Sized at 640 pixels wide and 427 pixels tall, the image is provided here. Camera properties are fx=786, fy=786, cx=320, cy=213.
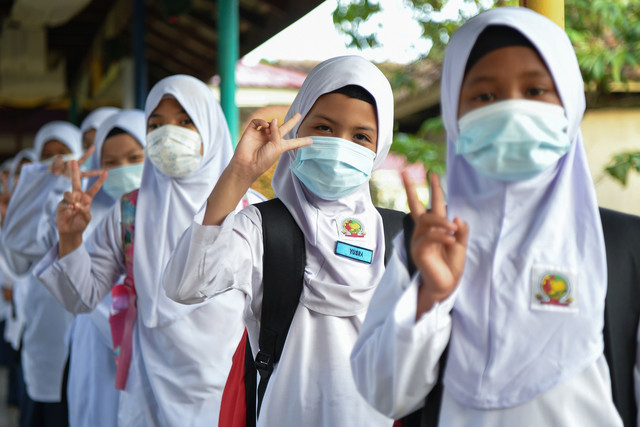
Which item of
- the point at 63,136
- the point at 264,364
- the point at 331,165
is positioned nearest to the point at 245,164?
the point at 331,165

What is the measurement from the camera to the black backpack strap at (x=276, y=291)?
2061 mm

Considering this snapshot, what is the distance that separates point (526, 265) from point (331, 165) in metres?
0.81

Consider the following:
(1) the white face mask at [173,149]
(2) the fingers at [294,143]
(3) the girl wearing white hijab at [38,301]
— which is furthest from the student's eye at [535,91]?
(3) the girl wearing white hijab at [38,301]

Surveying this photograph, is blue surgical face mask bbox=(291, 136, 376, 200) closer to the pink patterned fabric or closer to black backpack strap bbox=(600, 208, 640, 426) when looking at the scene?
black backpack strap bbox=(600, 208, 640, 426)

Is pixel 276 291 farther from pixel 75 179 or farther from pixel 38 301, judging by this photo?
pixel 38 301

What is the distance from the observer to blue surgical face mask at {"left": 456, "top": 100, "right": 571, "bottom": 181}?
1.45m

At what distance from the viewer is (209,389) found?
9.60 ft

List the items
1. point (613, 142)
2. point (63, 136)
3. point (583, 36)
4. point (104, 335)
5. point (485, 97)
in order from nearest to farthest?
1. point (485, 97)
2. point (104, 335)
3. point (583, 36)
4. point (63, 136)
5. point (613, 142)

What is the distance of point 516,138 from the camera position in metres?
1.45

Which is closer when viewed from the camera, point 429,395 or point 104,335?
point 429,395

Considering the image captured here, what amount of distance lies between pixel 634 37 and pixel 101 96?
672cm

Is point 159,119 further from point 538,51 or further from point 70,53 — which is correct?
point 70,53

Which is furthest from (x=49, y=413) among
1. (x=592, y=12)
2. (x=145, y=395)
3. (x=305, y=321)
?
(x=592, y=12)

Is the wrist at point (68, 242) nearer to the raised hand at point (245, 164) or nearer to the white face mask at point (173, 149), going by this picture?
the white face mask at point (173, 149)
